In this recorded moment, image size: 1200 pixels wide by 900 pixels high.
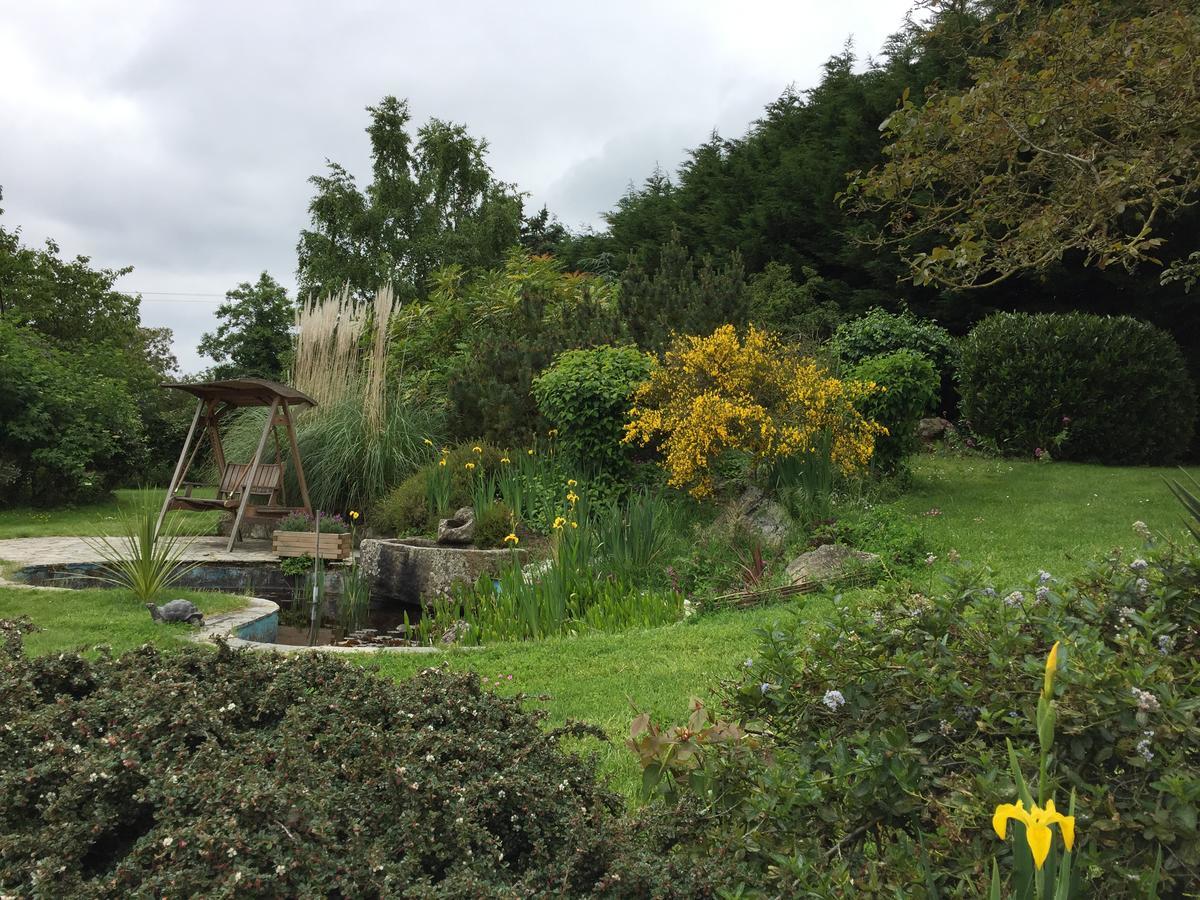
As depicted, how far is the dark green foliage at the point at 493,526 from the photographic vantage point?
759cm

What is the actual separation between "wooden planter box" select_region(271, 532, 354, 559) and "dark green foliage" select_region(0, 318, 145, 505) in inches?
223

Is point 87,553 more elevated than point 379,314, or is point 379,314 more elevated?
point 379,314

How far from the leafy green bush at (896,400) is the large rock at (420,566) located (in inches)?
157

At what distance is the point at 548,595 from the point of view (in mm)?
5699

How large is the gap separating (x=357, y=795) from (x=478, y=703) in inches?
19.6

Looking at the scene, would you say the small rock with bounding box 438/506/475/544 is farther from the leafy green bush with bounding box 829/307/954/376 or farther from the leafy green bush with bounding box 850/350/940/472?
the leafy green bush with bounding box 829/307/954/376

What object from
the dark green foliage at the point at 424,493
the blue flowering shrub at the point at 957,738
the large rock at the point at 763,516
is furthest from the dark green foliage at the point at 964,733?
the dark green foliage at the point at 424,493

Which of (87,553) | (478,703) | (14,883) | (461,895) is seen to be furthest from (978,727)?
(87,553)

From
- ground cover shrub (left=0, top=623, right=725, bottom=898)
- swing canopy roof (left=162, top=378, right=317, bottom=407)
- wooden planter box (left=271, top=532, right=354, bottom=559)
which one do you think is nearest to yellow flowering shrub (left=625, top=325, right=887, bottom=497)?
wooden planter box (left=271, top=532, right=354, bottom=559)

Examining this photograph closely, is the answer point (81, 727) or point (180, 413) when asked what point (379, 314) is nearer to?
point (180, 413)

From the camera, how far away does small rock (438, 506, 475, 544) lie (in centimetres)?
770

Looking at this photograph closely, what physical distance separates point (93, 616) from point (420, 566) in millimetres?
2533

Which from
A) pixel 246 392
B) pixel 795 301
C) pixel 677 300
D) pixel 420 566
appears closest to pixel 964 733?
pixel 420 566

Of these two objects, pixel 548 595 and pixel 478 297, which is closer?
pixel 548 595
